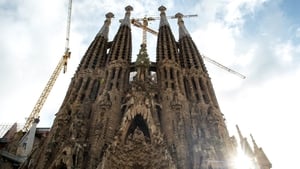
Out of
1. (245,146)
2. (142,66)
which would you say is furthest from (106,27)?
(245,146)

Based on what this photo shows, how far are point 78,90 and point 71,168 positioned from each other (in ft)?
32.7

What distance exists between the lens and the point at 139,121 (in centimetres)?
2278

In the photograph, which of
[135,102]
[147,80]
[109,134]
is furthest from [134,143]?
[147,80]

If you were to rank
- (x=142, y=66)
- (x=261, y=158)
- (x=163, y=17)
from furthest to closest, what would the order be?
(x=163, y=17), (x=142, y=66), (x=261, y=158)

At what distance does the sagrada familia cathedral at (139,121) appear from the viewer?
64.3 ft

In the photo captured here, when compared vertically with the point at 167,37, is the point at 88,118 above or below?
below

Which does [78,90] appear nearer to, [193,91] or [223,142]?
[193,91]

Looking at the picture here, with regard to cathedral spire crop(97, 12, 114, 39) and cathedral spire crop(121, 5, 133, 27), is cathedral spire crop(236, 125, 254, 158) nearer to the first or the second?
cathedral spire crop(97, 12, 114, 39)

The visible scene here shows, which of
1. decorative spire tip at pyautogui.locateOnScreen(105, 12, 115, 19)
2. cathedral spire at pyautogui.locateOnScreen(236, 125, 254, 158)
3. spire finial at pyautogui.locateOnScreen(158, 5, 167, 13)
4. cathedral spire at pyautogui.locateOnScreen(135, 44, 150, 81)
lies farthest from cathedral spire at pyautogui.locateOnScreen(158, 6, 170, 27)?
cathedral spire at pyautogui.locateOnScreen(236, 125, 254, 158)

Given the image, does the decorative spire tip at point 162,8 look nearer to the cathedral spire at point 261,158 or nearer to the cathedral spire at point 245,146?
the cathedral spire at point 245,146

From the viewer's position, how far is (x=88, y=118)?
2394 cm

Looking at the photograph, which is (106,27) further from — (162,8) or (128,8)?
(162,8)

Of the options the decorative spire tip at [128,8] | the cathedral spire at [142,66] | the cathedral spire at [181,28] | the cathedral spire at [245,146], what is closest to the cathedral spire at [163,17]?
the cathedral spire at [181,28]

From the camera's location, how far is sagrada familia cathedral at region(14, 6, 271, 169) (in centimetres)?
1961
